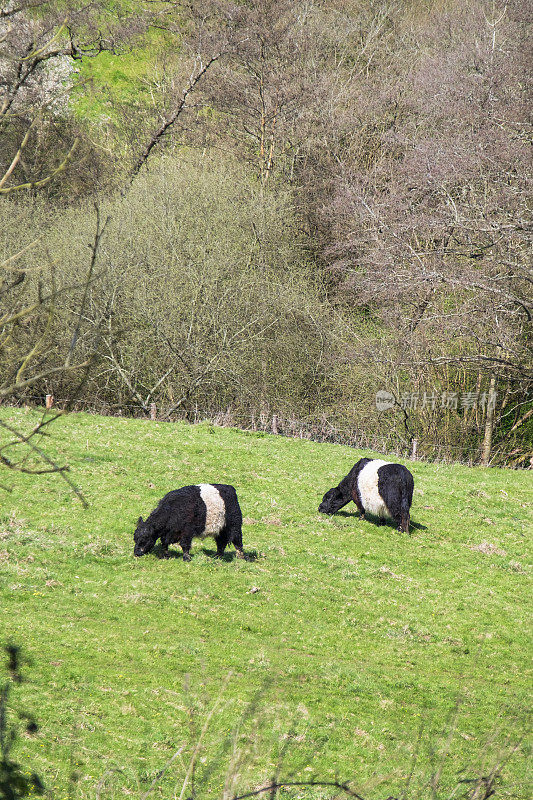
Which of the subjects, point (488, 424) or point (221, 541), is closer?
point (221, 541)

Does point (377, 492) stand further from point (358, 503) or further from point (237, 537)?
point (237, 537)

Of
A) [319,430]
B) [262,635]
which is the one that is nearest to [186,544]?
[262,635]

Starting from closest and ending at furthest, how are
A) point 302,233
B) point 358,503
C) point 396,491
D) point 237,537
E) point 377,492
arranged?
point 237,537 < point 396,491 < point 377,492 < point 358,503 < point 302,233

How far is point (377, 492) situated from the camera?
68.1 feet

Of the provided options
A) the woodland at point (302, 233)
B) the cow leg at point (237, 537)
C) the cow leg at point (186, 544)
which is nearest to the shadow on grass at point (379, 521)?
the cow leg at point (237, 537)

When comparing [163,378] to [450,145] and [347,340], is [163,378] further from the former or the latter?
[450,145]

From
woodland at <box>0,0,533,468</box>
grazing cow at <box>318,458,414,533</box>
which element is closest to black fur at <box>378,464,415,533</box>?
grazing cow at <box>318,458,414,533</box>

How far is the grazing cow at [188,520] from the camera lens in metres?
16.4

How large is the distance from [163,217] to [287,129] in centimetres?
1521

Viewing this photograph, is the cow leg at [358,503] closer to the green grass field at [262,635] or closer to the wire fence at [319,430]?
the green grass field at [262,635]

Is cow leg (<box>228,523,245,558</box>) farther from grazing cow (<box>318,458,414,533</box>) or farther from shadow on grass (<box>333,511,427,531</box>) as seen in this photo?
shadow on grass (<box>333,511,427,531</box>)

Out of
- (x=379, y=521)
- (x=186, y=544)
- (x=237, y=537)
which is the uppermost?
(x=379, y=521)

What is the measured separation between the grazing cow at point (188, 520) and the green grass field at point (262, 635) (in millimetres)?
465

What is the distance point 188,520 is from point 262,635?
11.4 ft
